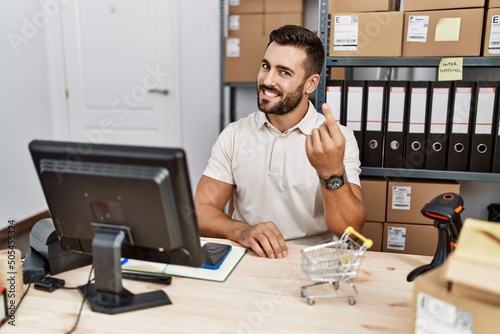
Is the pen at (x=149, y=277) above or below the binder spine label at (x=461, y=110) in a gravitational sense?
below

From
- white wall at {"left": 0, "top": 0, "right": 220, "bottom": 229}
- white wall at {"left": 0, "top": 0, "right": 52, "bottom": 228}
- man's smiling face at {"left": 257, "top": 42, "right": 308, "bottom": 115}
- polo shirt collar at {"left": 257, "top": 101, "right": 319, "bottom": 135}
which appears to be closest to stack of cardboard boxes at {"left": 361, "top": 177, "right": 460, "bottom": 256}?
polo shirt collar at {"left": 257, "top": 101, "right": 319, "bottom": 135}

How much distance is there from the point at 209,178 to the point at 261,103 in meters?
0.35

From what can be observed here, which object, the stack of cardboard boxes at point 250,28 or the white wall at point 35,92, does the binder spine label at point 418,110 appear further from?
the white wall at point 35,92

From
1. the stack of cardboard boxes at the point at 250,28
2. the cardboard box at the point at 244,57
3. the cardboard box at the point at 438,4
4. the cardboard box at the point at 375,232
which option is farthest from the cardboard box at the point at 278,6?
the cardboard box at the point at 375,232

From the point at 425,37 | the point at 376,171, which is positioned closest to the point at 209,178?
the point at 376,171

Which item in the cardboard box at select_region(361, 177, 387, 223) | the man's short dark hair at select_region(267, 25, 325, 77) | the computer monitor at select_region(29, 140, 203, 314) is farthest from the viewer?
the cardboard box at select_region(361, 177, 387, 223)

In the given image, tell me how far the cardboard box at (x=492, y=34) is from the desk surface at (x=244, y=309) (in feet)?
3.68

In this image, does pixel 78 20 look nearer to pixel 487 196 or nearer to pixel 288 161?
pixel 288 161

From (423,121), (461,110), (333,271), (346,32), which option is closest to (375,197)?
(423,121)

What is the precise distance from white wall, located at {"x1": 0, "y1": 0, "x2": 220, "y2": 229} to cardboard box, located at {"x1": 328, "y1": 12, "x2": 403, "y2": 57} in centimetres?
156

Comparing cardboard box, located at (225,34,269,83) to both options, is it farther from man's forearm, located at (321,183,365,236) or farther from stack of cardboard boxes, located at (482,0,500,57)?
man's forearm, located at (321,183,365,236)

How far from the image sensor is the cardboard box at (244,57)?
8.54 feet

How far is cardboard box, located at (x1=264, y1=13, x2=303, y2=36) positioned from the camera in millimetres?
2535

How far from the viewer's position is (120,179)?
2.78ft
